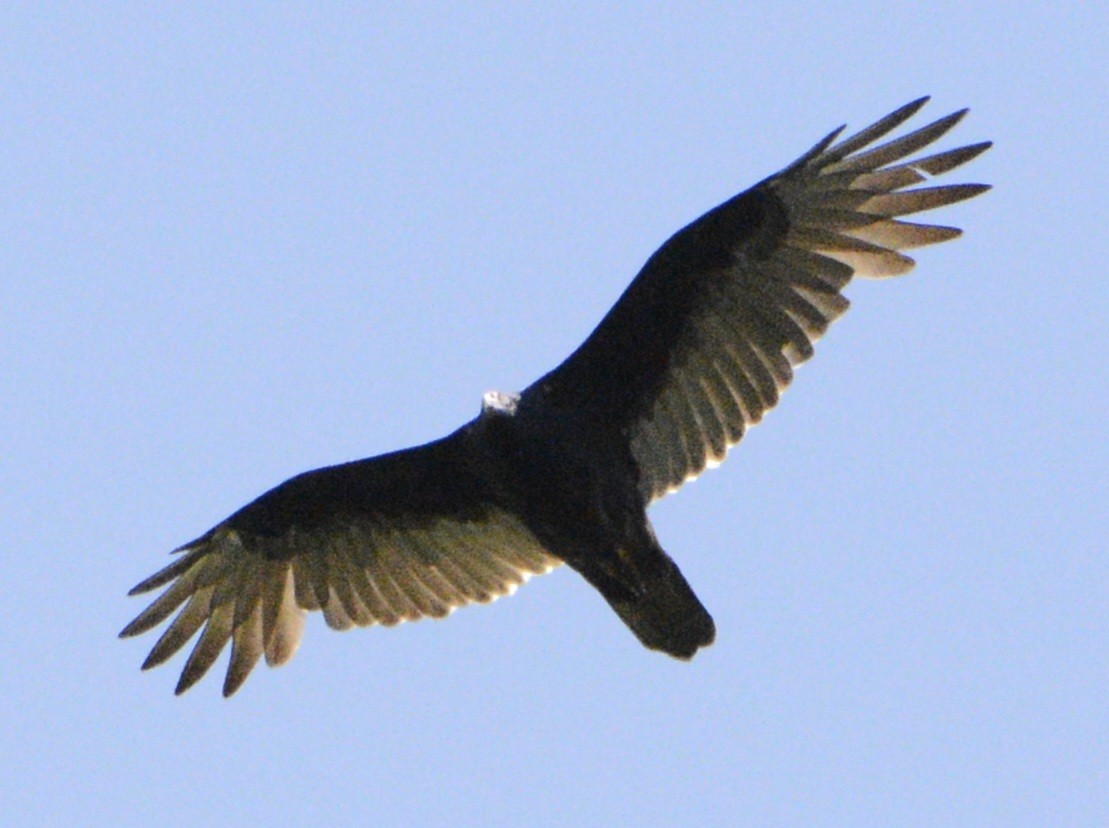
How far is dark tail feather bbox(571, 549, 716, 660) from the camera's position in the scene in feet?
27.4

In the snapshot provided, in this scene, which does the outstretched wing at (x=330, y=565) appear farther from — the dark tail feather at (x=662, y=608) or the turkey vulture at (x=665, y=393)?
the dark tail feather at (x=662, y=608)

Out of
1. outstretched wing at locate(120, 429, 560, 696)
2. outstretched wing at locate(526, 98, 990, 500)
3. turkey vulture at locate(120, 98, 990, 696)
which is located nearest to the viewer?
turkey vulture at locate(120, 98, 990, 696)

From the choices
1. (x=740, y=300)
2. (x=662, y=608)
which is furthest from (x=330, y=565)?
(x=740, y=300)

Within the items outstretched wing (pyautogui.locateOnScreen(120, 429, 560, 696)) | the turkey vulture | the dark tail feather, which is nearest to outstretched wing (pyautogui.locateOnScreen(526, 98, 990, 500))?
the turkey vulture

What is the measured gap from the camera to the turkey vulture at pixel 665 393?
834 cm

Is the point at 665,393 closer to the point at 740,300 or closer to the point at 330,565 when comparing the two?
the point at 740,300

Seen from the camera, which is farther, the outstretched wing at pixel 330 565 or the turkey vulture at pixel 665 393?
the outstretched wing at pixel 330 565

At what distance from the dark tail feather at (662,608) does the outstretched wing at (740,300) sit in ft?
1.40

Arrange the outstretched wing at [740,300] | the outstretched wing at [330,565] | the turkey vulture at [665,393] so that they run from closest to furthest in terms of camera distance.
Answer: the turkey vulture at [665,393]
the outstretched wing at [740,300]
the outstretched wing at [330,565]

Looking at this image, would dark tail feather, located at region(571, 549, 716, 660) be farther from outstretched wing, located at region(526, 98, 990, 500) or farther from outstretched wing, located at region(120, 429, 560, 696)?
outstretched wing, located at region(120, 429, 560, 696)

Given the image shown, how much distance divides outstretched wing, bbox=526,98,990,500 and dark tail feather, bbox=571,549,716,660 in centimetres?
43

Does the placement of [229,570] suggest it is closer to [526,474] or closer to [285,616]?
[285,616]

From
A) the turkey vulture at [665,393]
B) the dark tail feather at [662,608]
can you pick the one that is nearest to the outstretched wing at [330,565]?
the turkey vulture at [665,393]

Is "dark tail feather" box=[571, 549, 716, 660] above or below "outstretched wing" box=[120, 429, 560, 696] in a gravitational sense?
below
